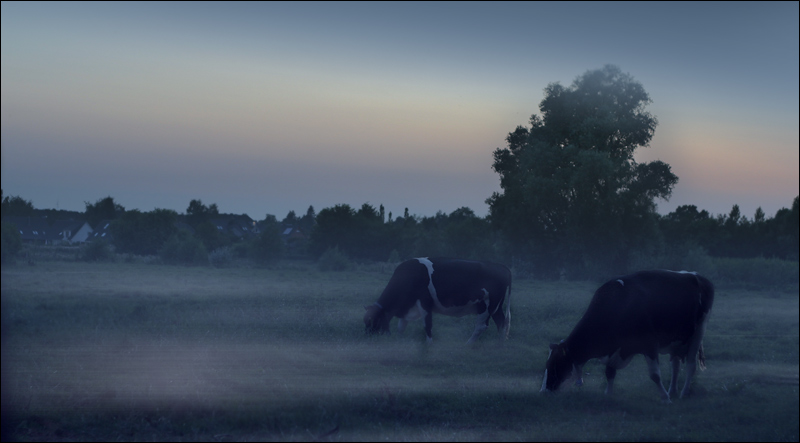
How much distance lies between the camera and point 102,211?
19.2m

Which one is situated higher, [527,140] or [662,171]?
[527,140]

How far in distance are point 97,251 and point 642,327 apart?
46.9 feet

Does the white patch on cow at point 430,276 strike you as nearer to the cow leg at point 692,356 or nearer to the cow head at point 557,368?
the cow head at point 557,368

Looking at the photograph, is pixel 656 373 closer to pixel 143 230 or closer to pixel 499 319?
pixel 499 319

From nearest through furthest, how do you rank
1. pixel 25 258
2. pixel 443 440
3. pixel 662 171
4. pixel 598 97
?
pixel 443 440
pixel 25 258
pixel 662 171
pixel 598 97

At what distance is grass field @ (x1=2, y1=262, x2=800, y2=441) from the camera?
7391 millimetres

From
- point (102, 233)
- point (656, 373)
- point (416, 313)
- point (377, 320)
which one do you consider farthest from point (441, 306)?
point (102, 233)

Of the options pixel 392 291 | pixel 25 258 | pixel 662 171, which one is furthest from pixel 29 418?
pixel 662 171

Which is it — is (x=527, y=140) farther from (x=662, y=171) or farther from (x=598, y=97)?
(x=662, y=171)

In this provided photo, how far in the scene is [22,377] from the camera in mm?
8508

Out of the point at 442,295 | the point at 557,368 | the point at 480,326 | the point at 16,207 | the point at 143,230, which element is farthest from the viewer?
the point at 143,230

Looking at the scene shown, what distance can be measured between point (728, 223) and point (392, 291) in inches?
423

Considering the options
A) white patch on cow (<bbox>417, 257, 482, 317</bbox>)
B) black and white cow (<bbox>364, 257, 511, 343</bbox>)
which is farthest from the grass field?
white patch on cow (<bbox>417, 257, 482, 317</bbox>)

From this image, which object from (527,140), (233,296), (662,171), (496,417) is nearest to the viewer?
(496,417)
